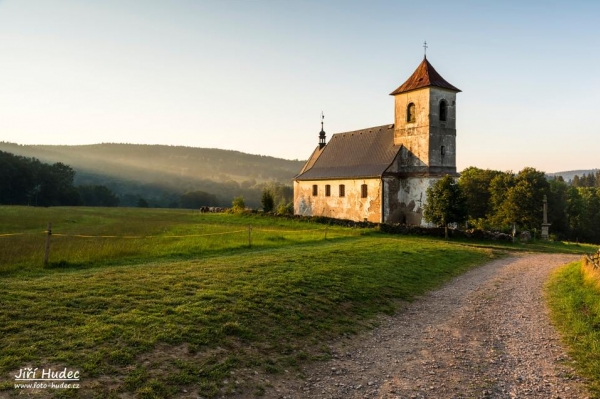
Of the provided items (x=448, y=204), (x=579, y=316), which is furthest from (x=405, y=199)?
(x=579, y=316)

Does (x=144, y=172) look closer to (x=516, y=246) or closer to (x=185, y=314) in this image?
(x=516, y=246)

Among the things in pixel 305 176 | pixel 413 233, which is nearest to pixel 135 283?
pixel 413 233

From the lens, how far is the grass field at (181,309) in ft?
21.6

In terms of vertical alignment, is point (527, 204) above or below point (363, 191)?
below

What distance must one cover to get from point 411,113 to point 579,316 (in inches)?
1138

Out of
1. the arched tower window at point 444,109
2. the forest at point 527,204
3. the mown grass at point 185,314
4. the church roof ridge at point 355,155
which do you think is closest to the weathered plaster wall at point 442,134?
the arched tower window at point 444,109

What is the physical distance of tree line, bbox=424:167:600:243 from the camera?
52719mm

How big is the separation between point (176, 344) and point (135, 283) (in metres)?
4.11

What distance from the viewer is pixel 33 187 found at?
235ft

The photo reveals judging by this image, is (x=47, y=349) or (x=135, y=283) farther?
(x=135, y=283)

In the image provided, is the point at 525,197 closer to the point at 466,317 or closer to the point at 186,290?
the point at 466,317

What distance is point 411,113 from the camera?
123 ft

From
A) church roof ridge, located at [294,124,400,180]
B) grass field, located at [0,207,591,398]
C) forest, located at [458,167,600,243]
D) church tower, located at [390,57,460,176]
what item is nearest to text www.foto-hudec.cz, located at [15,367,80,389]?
grass field, located at [0,207,591,398]

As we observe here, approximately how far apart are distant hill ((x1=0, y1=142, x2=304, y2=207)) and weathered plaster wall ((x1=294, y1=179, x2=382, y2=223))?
7192cm
